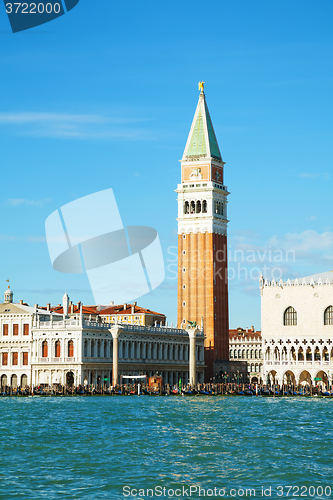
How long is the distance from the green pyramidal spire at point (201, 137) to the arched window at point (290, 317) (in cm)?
2433

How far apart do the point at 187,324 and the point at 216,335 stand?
12.5 ft

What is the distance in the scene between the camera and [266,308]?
321 ft

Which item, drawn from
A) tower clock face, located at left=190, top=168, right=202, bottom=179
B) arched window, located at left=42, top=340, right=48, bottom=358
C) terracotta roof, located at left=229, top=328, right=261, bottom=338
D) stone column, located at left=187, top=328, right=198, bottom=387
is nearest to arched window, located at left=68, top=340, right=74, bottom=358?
arched window, located at left=42, top=340, right=48, bottom=358

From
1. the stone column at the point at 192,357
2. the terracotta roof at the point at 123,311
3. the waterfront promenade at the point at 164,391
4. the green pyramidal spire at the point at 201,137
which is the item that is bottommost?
the waterfront promenade at the point at 164,391

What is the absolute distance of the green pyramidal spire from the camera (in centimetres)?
11125

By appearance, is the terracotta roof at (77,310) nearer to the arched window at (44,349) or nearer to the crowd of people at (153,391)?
the arched window at (44,349)

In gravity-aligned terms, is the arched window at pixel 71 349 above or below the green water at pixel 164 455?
above

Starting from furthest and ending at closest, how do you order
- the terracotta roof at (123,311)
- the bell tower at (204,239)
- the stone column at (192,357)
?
1. the terracotta roof at (123,311)
2. the bell tower at (204,239)
3. the stone column at (192,357)

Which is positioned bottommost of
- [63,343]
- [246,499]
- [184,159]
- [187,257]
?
[246,499]

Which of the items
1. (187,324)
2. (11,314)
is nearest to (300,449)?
(11,314)

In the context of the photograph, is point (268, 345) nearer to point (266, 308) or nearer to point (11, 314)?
point (266, 308)

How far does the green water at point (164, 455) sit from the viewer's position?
2703 centimetres

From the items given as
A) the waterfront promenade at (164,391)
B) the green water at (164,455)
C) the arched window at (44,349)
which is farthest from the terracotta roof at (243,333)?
the green water at (164,455)

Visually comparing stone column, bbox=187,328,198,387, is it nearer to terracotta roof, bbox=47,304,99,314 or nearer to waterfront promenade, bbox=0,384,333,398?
waterfront promenade, bbox=0,384,333,398
